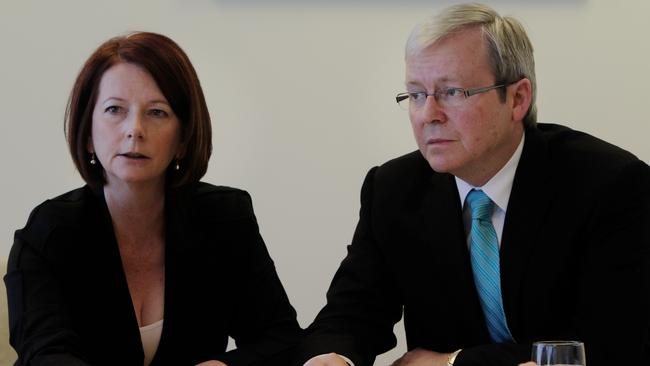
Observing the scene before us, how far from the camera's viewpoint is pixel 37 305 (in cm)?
239

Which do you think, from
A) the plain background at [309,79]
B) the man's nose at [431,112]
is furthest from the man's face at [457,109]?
the plain background at [309,79]

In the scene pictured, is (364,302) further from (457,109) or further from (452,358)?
(457,109)

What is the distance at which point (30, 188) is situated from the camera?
3.91 metres

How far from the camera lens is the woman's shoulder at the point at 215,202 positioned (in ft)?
9.04

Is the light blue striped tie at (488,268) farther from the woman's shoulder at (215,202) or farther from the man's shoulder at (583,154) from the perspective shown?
the woman's shoulder at (215,202)

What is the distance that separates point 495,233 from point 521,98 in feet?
1.23

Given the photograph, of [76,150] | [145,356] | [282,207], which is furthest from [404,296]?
[282,207]

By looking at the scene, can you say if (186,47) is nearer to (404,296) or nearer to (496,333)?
(404,296)

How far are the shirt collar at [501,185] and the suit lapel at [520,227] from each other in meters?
0.04

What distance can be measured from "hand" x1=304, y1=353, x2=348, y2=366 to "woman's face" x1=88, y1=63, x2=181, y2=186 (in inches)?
27.4

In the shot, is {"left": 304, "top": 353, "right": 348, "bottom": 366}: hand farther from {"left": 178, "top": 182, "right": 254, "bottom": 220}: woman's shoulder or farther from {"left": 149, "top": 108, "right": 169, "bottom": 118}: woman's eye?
{"left": 149, "top": 108, "right": 169, "bottom": 118}: woman's eye

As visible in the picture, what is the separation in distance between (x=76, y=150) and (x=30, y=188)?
1365 mm

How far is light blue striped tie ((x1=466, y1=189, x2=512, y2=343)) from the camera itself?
8.23 feet

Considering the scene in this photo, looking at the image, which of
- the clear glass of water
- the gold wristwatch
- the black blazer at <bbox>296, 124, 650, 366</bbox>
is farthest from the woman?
the clear glass of water
